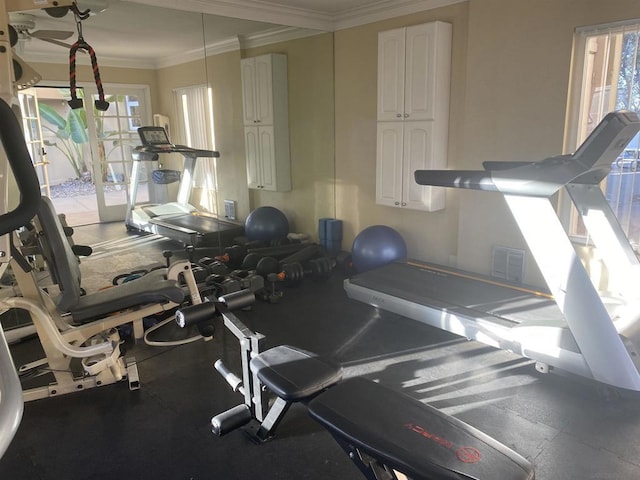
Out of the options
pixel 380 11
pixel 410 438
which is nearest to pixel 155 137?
pixel 380 11

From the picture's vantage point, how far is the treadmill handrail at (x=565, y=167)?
1.94m

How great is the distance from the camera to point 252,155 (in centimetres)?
434

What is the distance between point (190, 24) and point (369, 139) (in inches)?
71.8

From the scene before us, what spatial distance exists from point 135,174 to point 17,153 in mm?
2937

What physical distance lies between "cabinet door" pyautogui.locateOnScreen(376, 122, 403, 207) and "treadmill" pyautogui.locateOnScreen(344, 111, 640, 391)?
1.38 m

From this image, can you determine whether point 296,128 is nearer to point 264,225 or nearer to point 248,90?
point 248,90

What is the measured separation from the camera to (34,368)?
265cm

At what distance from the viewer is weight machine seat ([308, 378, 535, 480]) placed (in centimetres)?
113

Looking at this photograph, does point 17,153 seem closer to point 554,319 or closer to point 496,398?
point 496,398

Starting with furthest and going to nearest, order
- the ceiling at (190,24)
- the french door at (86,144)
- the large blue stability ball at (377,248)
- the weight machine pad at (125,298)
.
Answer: the large blue stability ball at (377,248) → the ceiling at (190,24) → the french door at (86,144) → the weight machine pad at (125,298)

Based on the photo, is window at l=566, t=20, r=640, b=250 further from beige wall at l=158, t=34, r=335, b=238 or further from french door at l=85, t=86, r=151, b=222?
french door at l=85, t=86, r=151, b=222

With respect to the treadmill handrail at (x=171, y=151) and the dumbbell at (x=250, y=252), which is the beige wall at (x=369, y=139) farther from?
the treadmill handrail at (x=171, y=151)

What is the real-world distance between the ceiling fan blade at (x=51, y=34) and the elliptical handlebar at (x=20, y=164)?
2.63m

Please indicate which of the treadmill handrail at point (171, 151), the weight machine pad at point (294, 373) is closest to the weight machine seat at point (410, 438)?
the weight machine pad at point (294, 373)
